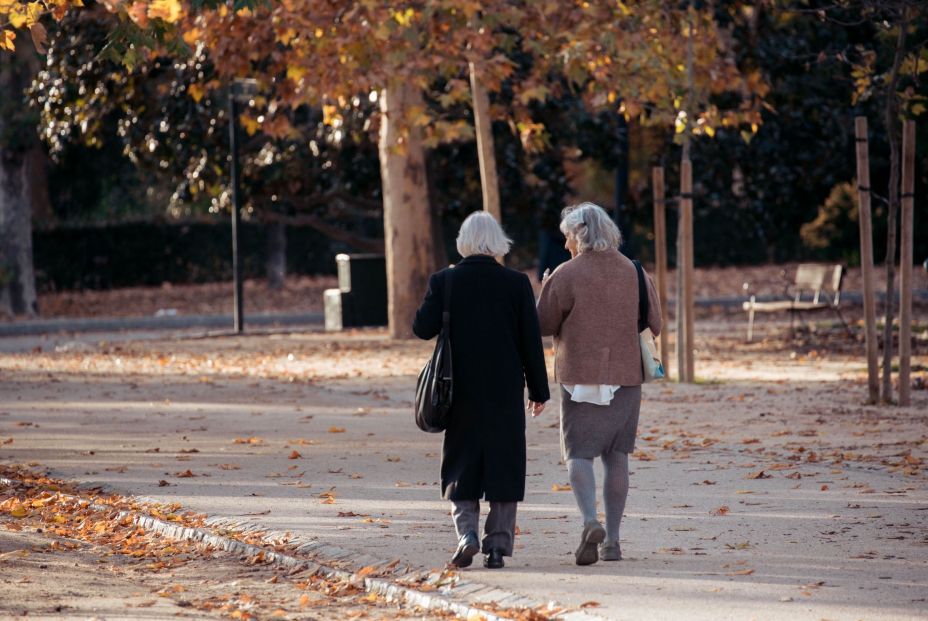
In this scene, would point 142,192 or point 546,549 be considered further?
point 142,192

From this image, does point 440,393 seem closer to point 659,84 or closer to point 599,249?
point 599,249

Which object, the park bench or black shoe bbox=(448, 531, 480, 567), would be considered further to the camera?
the park bench

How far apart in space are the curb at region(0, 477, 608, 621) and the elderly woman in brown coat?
0.86 metres

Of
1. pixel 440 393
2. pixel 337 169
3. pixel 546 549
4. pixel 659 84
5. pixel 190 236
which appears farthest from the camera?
pixel 190 236

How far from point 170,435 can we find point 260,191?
15028mm

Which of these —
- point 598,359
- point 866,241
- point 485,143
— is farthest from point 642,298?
point 485,143

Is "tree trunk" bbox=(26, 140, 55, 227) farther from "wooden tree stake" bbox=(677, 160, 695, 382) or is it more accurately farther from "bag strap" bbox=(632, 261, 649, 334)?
"bag strap" bbox=(632, 261, 649, 334)

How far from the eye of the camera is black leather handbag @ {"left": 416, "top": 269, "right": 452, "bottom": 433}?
697 cm

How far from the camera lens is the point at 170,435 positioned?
474 inches

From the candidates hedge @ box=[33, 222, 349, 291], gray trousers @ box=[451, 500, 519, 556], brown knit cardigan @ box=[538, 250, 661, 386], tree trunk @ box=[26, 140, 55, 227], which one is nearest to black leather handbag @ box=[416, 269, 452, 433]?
gray trousers @ box=[451, 500, 519, 556]

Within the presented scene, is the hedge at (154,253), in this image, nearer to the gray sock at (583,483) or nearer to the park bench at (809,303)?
the park bench at (809,303)

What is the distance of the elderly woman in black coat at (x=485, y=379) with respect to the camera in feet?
23.1

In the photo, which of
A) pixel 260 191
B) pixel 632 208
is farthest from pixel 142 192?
pixel 632 208

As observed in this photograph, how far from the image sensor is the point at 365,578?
6758 mm
